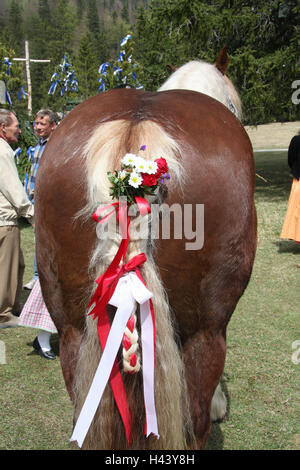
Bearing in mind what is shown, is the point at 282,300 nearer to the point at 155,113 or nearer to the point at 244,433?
the point at 244,433

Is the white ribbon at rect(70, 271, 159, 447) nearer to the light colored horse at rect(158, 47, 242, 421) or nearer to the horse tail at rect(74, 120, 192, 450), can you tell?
the horse tail at rect(74, 120, 192, 450)

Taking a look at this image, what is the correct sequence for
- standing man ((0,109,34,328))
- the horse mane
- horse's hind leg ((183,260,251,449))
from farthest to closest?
standing man ((0,109,34,328))
the horse mane
horse's hind leg ((183,260,251,449))

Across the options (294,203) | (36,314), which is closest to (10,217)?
(36,314)

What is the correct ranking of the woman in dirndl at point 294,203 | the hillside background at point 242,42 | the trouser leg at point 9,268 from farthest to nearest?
1. the hillside background at point 242,42
2. the woman in dirndl at point 294,203
3. the trouser leg at point 9,268

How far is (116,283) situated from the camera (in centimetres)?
159

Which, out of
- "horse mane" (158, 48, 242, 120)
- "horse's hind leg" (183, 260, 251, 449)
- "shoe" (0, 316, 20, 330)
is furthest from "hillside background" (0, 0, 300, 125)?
"horse's hind leg" (183, 260, 251, 449)

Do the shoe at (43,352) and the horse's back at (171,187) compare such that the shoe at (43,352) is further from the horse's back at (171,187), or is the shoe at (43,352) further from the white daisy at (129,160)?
the white daisy at (129,160)

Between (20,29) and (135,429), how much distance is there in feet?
248

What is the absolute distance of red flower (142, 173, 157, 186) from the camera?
150cm

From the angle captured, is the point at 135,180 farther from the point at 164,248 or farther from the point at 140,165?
→ the point at 164,248

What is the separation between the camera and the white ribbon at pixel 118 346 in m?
1.58

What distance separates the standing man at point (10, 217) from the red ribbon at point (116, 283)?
7.61ft

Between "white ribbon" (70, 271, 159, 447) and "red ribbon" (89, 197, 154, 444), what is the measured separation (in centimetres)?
3

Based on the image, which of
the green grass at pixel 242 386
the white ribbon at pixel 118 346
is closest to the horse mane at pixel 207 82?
the white ribbon at pixel 118 346
